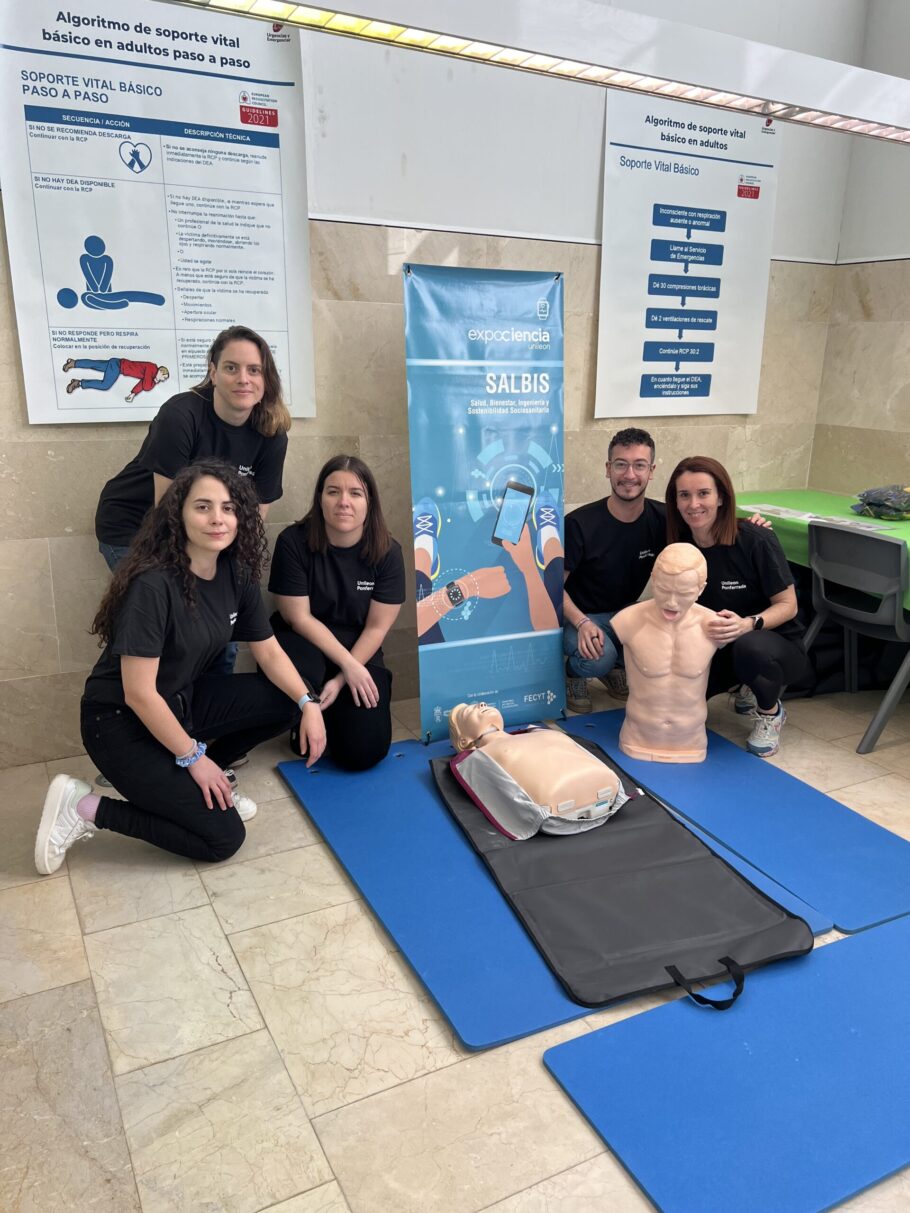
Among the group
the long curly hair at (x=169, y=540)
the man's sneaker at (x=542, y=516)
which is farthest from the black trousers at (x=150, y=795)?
the man's sneaker at (x=542, y=516)

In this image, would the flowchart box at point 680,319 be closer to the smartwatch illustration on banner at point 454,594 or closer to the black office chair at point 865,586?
the black office chair at point 865,586

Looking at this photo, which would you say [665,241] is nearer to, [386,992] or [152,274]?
[152,274]

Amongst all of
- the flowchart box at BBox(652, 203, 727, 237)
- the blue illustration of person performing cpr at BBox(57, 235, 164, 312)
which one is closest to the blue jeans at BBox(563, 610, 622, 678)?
the flowchart box at BBox(652, 203, 727, 237)

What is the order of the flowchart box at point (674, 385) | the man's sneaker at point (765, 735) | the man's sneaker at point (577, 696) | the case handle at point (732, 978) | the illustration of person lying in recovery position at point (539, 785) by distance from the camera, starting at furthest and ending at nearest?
the flowchart box at point (674, 385) < the man's sneaker at point (577, 696) < the man's sneaker at point (765, 735) < the illustration of person lying in recovery position at point (539, 785) < the case handle at point (732, 978)

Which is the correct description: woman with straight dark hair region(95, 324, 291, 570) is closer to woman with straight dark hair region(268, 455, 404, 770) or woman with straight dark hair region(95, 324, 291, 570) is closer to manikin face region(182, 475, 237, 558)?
woman with straight dark hair region(268, 455, 404, 770)

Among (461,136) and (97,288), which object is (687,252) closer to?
(461,136)

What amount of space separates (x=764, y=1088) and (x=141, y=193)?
322cm

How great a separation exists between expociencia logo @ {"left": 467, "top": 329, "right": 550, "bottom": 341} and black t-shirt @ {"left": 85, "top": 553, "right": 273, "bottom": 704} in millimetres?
1358

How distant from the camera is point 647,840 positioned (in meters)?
2.74

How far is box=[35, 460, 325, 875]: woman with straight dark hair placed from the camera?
98.4 inches

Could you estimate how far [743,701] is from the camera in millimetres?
3865

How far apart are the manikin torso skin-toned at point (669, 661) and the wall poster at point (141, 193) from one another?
1.72 metres

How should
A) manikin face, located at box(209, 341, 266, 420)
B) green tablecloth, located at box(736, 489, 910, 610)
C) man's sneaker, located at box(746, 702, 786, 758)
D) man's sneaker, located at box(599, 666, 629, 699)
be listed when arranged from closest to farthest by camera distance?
manikin face, located at box(209, 341, 266, 420) < man's sneaker, located at box(746, 702, 786, 758) < green tablecloth, located at box(736, 489, 910, 610) < man's sneaker, located at box(599, 666, 629, 699)

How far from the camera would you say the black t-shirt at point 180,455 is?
2.88m
